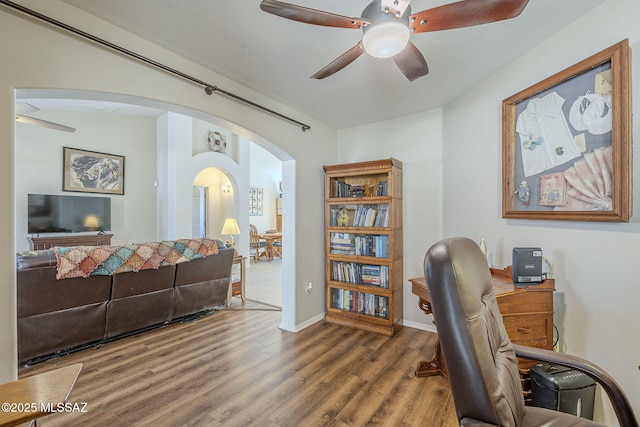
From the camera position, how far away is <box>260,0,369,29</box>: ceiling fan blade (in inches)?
Result: 46.5

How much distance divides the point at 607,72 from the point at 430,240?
1.96 metres

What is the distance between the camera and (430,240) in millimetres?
3086

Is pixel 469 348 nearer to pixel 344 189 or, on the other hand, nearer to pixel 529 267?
pixel 529 267

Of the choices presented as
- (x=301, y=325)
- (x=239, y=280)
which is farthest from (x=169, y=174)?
(x=301, y=325)

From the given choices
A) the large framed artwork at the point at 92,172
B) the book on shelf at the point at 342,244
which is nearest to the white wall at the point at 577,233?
the book on shelf at the point at 342,244

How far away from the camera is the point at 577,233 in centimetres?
169

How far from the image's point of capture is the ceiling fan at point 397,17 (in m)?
1.17

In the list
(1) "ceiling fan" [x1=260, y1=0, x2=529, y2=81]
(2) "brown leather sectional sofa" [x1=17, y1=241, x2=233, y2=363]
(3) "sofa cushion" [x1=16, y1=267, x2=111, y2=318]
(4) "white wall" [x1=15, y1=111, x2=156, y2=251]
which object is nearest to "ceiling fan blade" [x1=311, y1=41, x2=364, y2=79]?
(1) "ceiling fan" [x1=260, y1=0, x2=529, y2=81]

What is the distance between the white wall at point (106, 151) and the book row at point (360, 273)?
4795mm

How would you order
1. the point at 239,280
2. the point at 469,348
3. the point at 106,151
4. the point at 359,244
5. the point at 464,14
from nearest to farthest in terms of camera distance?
the point at 469,348 → the point at 464,14 → the point at 359,244 → the point at 239,280 → the point at 106,151

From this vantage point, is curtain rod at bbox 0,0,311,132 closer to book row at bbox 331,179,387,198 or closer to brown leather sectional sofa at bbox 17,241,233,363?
book row at bbox 331,179,387,198

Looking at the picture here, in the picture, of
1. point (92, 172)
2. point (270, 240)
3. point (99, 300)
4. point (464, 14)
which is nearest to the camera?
point (464, 14)

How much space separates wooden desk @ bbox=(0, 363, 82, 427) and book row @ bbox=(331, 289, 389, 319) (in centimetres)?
262

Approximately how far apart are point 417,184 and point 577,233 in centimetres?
162
